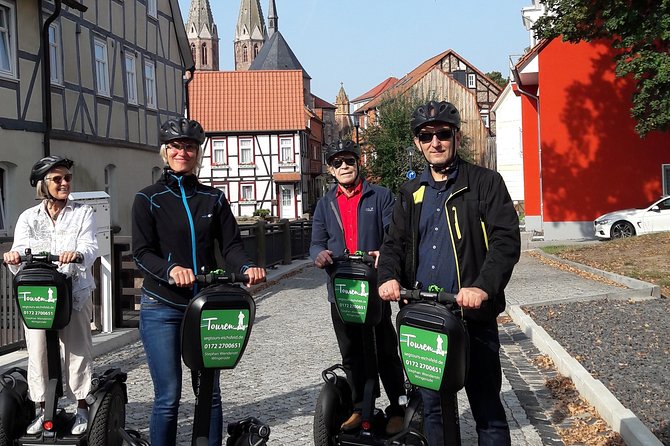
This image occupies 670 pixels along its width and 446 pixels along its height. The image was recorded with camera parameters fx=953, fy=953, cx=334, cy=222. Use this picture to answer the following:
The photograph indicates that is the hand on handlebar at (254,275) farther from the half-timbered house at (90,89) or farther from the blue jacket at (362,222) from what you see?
the half-timbered house at (90,89)

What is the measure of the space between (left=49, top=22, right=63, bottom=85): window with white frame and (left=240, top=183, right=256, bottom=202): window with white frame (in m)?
40.7

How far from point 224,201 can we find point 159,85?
24535 millimetres

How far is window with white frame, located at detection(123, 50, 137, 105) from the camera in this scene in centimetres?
2584

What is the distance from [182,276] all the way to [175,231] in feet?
1.26

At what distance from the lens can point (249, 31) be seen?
13775cm

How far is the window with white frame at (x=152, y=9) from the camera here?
28.0 m

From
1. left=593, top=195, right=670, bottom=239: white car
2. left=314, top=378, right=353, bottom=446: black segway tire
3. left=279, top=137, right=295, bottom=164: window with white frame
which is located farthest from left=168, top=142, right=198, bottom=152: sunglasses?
left=279, top=137, right=295, bottom=164: window with white frame

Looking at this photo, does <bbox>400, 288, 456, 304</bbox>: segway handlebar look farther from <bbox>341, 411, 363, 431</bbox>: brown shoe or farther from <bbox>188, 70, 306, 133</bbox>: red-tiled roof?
<bbox>188, 70, 306, 133</bbox>: red-tiled roof

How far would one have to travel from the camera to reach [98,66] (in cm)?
2370

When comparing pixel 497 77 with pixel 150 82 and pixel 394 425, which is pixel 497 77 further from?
pixel 394 425

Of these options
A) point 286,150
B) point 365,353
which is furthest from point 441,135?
point 286,150

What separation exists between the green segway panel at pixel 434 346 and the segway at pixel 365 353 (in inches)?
59.4

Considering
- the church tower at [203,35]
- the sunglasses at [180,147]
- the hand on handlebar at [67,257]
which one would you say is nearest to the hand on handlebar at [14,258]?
the hand on handlebar at [67,257]

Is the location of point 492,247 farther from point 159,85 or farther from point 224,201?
point 159,85
